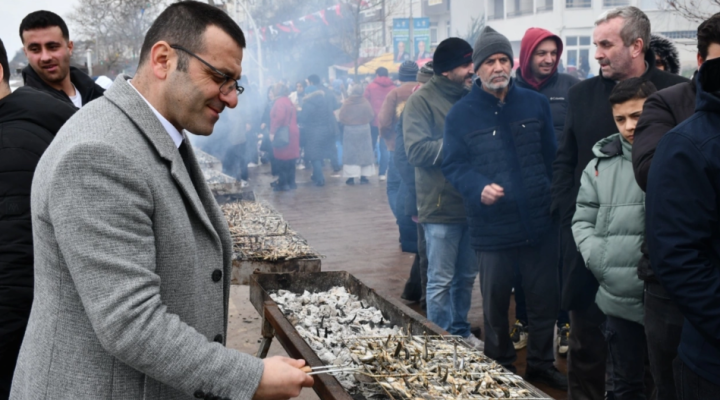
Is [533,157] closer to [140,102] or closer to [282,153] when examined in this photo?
Result: [140,102]

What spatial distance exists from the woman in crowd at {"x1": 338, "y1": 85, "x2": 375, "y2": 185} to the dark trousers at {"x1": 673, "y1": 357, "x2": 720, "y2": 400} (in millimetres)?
13246

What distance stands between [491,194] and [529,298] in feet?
2.80

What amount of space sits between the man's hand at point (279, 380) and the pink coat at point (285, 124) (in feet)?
44.3

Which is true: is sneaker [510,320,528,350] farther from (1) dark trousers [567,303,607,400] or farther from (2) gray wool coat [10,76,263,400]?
(2) gray wool coat [10,76,263,400]

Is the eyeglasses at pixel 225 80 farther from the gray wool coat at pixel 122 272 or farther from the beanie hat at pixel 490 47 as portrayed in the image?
the beanie hat at pixel 490 47

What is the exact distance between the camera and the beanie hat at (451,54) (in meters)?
5.98

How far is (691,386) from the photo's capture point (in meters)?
2.74

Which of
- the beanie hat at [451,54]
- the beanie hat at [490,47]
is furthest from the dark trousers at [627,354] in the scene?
the beanie hat at [451,54]

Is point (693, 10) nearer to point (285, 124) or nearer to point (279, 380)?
point (285, 124)

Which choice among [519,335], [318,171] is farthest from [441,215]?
[318,171]

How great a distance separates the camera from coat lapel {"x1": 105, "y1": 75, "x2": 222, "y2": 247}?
6.63 feet

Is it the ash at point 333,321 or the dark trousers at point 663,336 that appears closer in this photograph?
the dark trousers at point 663,336

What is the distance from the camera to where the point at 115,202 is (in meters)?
1.84

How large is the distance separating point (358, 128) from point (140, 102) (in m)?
13.9
